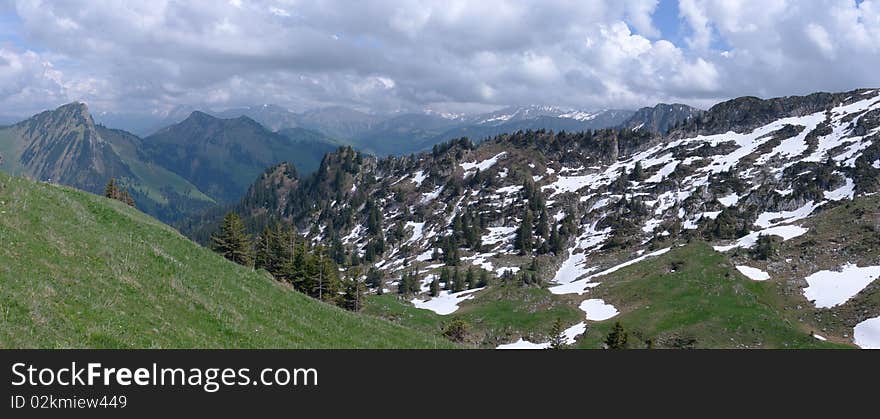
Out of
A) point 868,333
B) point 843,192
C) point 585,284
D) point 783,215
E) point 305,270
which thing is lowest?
point 868,333

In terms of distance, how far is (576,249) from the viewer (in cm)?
14675

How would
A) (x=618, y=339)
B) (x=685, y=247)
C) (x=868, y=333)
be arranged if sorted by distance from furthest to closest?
(x=685, y=247), (x=868, y=333), (x=618, y=339)

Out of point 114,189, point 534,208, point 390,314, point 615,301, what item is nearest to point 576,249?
point 534,208

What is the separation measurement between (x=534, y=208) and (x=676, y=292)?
322 ft

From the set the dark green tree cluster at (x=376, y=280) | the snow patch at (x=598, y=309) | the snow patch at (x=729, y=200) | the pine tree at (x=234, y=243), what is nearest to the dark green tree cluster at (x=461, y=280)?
the dark green tree cluster at (x=376, y=280)

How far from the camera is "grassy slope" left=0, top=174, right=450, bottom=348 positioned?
51.6ft

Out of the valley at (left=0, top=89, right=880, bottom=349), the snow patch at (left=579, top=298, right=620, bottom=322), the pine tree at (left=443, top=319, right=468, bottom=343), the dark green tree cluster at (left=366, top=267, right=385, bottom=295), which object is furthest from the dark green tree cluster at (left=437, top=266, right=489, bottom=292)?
the pine tree at (left=443, top=319, right=468, bottom=343)

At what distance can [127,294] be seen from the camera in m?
20.1

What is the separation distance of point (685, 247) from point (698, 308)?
3121cm

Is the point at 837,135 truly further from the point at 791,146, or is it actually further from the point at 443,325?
the point at 443,325

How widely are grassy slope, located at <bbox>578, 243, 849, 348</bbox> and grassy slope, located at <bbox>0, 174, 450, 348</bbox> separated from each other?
153ft

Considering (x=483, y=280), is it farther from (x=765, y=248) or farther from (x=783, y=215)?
(x=783, y=215)

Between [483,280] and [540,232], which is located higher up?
[540,232]

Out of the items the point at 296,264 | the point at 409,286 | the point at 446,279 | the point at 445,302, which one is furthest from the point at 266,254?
the point at 446,279
